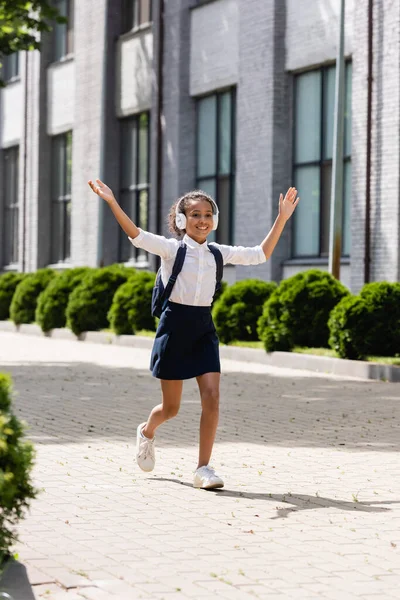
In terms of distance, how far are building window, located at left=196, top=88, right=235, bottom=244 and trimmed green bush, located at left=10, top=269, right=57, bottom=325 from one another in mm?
5014

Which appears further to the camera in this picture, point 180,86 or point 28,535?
point 180,86

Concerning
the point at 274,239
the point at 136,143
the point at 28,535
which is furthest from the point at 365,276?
the point at 28,535

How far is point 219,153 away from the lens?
28.6 metres

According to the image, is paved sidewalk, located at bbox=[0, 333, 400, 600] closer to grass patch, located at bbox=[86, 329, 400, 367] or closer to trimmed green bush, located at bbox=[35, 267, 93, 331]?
grass patch, located at bbox=[86, 329, 400, 367]

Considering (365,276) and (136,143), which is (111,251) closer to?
(136,143)

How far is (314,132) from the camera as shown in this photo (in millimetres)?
25109

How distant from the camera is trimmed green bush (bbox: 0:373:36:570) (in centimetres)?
521

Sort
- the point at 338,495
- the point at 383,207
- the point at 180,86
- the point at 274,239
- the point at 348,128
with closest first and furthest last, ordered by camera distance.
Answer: the point at 338,495, the point at 274,239, the point at 383,207, the point at 348,128, the point at 180,86

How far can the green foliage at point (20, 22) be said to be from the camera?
22375 mm

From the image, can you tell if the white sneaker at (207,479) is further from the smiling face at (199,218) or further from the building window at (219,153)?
the building window at (219,153)

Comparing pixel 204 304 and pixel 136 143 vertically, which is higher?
pixel 136 143

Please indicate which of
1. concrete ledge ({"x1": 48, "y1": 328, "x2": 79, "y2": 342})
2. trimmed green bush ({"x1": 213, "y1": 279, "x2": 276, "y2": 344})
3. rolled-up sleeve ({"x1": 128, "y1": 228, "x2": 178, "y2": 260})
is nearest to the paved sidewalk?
rolled-up sleeve ({"x1": 128, "y1": 228, "x2": 178, "y2": 260})

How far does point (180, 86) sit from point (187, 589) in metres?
24.7

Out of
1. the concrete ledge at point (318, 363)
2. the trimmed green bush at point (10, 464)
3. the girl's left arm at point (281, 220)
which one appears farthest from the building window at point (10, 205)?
the trimmed green bush at point (10, 464)
